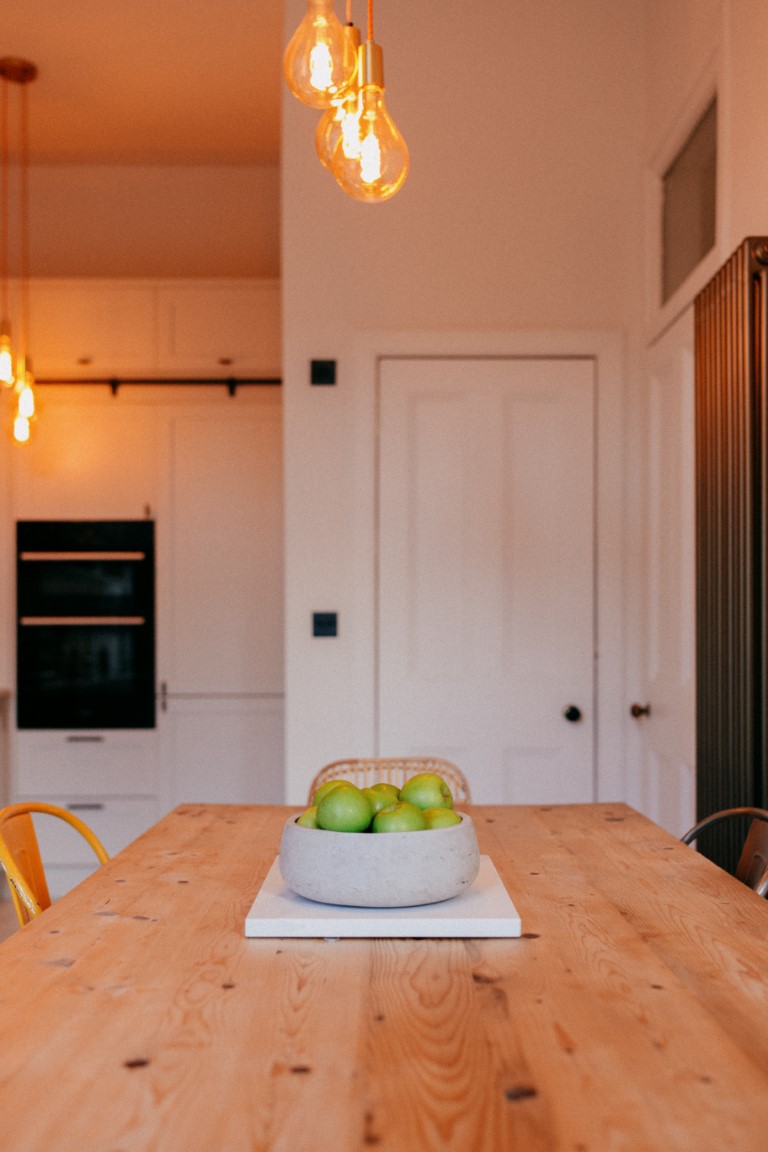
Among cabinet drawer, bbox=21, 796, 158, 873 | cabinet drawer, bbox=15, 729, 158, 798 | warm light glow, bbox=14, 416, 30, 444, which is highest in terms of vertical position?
warm light glow, bbox=14, 416, 30, 444

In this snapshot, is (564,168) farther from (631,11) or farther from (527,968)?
(527,968)

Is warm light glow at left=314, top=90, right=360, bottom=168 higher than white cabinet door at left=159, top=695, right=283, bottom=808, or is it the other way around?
warm light glow at left=314, top=90, right=360, bottom=168

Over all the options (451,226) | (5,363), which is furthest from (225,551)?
(451,226)

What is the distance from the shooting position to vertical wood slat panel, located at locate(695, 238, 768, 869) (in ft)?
7.37

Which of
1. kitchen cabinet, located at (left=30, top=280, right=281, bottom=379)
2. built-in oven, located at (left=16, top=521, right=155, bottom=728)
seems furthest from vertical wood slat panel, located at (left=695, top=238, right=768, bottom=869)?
built-in oven, located at (left=16, top=521, right=155, bottom=728)

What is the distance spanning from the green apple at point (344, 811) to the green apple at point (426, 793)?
116mm

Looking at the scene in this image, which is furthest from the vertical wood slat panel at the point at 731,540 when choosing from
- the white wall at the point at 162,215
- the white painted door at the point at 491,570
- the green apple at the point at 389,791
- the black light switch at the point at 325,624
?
the white wall at the point at 162,215

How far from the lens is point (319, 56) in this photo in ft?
4.99

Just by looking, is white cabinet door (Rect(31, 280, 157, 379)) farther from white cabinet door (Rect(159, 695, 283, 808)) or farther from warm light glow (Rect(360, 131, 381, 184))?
warm light glow (Rect(360, 131, 381, 184))

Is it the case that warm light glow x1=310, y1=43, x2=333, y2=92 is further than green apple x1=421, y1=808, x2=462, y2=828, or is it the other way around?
warm light glow x1=310, y1=43, x2=333, y2=92

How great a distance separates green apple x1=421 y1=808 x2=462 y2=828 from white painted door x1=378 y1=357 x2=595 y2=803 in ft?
6.50

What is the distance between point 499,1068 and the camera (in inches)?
36.1

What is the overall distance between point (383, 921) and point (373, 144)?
1139 millimetres

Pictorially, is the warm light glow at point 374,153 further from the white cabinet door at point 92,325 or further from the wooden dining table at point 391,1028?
the white cabinet door at point 92,325
